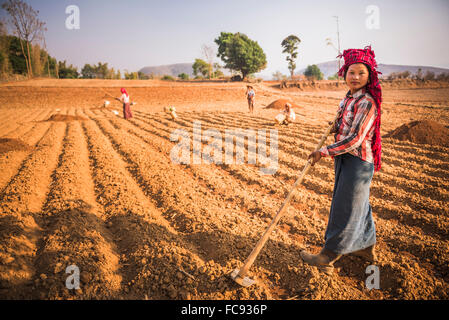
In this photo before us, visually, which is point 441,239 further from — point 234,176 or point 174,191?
point 174,191

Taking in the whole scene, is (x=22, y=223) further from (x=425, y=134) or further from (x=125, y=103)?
(x=125, y=103)

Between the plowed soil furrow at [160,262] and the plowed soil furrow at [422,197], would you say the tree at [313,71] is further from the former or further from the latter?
the plowed soil furrow at [160,262]

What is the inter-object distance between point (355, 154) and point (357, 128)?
20cm

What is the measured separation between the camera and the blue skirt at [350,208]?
70.0 inches

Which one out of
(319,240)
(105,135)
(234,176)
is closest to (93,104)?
(105,135)

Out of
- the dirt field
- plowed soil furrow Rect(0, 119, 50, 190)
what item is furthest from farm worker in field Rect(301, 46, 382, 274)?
plowed soil furrow Rect(0, 119, 50, 190)

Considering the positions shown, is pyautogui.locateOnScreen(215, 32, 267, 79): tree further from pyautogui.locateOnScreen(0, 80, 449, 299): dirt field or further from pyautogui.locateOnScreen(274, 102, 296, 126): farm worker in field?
pyautogui.locateOnScreen(0, 80, 449, 299): dirt field

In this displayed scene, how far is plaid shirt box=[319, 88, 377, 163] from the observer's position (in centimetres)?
165

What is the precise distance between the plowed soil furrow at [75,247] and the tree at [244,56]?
4063 cm

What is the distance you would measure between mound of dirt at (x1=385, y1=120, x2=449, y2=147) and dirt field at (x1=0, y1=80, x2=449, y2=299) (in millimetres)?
393

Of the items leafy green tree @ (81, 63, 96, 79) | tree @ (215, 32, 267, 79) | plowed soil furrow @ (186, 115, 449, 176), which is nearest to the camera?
plowed soil furrow @ (186, 115, 449, 176)

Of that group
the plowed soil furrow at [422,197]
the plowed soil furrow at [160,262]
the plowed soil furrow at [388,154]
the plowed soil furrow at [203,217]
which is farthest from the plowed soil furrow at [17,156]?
the plowed soil furrow at [388,154]

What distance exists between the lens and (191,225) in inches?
109
